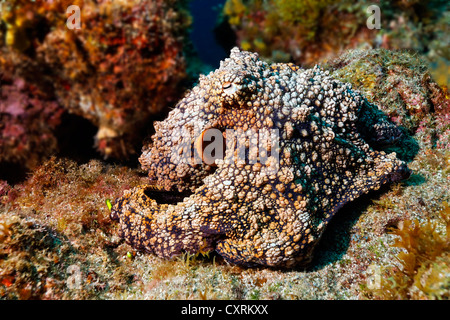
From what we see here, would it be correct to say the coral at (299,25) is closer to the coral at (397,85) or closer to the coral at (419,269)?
the coral at (419,269)

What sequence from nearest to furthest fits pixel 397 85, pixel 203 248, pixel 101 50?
1. pixel 101 50
2. pixel 203 248
3. pixel 397 85

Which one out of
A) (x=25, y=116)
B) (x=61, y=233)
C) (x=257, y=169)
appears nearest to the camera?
(x=25, y=116)

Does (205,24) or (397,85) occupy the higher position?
(397,85)

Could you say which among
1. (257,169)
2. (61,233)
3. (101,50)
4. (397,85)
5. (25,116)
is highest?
(397,85)

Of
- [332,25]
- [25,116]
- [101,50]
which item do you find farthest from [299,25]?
[25,116]

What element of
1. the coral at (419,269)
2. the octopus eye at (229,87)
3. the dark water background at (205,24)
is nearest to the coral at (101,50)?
the dark water background at (205,24)

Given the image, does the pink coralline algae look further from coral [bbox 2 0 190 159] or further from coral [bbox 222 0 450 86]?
coral [bbox 222 0 450 86]

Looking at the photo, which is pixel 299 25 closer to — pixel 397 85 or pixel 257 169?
pixel 257 169
